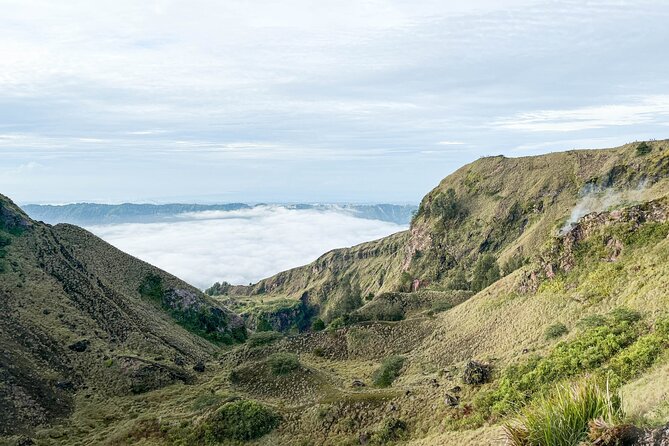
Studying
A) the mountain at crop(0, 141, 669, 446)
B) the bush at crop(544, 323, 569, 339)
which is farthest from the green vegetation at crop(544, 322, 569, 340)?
the mountain at crop(0, 141, 669, 446)

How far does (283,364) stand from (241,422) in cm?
1460

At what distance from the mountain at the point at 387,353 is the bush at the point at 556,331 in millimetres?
401

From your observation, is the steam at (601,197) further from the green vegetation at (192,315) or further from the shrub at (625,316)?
the green vegetation at (192,315)

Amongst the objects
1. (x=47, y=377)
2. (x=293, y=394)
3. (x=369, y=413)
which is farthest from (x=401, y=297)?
(x=47, y=377)

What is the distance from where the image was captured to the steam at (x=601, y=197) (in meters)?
100

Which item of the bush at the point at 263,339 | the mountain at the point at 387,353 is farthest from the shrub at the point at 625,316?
the bush at the point at 263,339

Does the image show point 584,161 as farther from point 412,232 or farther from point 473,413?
point 473,413

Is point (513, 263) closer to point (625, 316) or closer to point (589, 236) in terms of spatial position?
point (589, 236)

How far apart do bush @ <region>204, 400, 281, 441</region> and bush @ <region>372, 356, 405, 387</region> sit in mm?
14787

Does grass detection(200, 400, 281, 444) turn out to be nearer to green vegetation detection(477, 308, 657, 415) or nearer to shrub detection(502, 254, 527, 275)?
green vegetation detection(477, 308, 657, 415)

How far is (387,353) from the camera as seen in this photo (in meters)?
64.1

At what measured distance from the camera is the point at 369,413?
128ft

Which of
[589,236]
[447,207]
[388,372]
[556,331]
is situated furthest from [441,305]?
[447,207]

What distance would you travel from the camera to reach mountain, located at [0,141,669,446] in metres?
28.5
